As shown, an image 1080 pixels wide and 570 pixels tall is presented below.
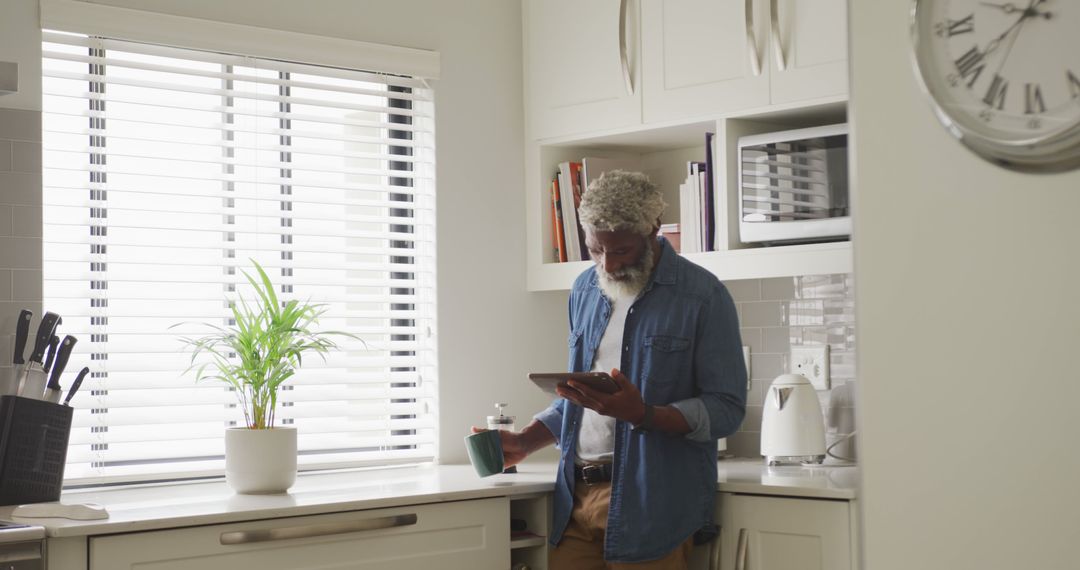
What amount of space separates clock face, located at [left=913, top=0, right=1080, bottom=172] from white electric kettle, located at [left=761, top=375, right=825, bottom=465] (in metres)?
1.37

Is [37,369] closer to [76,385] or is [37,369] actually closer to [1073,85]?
[76,385]

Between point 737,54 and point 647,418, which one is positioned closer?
point 647,418

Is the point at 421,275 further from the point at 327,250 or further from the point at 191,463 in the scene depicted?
the point at 191,463

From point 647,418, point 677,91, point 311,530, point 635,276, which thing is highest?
point 677,91

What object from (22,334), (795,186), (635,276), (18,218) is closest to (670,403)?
(635,276)

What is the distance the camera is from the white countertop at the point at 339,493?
2188 mm

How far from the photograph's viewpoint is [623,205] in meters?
2.65

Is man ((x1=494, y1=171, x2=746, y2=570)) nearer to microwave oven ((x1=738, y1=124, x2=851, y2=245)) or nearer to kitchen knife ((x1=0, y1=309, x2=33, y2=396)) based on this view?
microwave oven ((x1=738, y1=124, x2=851, y2=245))

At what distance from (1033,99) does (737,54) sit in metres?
1.46

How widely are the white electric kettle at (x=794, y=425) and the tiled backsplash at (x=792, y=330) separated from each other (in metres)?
0.20

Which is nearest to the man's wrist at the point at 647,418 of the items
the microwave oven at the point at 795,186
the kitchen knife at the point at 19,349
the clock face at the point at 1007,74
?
the microwave oven at the point at 795,186

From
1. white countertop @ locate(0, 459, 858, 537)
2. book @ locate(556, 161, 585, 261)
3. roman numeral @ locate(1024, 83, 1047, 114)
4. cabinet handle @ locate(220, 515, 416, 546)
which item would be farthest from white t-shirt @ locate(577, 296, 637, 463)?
roman numeral @ locate(1024, 83, 1047, 114)

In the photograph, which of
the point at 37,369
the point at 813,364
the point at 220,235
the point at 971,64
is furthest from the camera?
the point at 813,364

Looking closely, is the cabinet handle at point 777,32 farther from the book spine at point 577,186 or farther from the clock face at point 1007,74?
the clock face at point 1007,74
